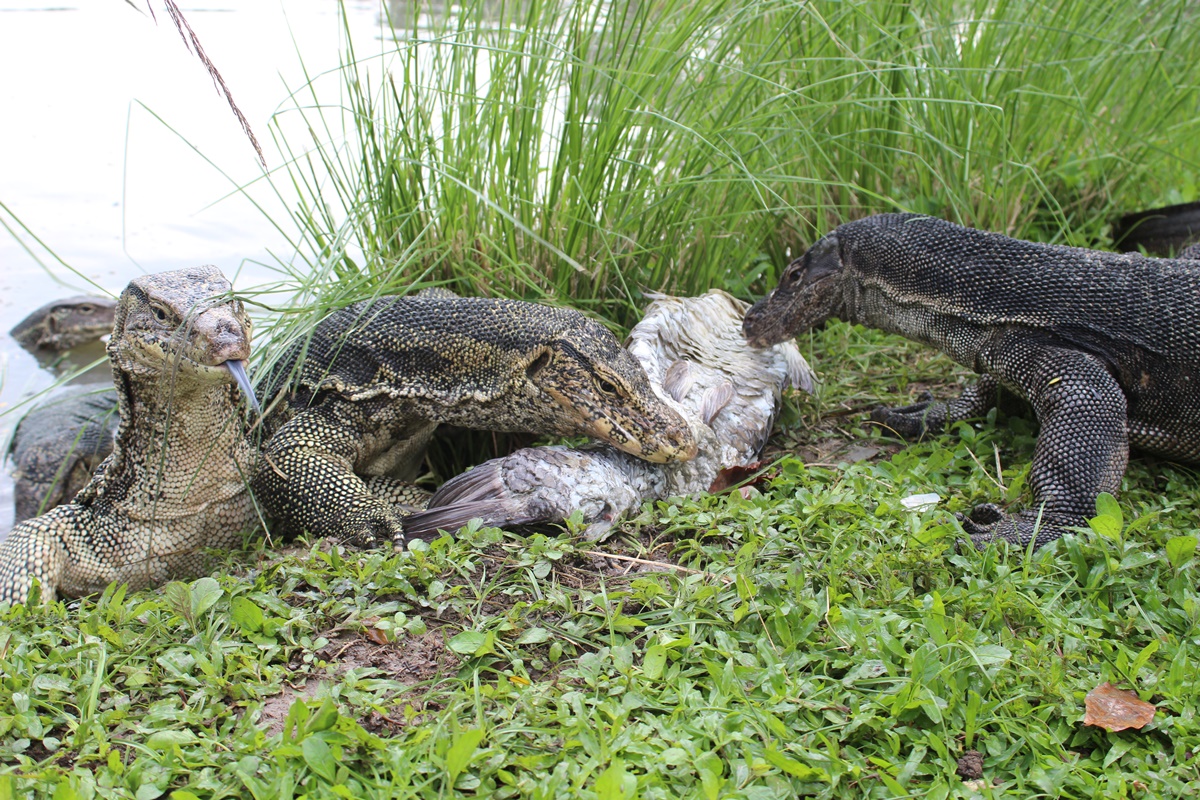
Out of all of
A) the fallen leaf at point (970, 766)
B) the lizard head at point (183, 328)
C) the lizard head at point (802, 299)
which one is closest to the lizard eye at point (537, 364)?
the lizard head at point (183, 328)

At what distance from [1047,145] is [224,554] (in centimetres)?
521

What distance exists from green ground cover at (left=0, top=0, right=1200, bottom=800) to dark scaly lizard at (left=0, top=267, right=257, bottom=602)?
25 centimetres

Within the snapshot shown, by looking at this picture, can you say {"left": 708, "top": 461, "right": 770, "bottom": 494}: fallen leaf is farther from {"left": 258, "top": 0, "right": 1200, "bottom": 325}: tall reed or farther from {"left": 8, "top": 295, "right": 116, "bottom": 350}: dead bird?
{"left": 8, "top": 295, "right": 116, "bottom": 350}: dead bird

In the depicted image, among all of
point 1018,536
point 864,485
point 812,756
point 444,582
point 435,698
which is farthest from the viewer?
point 864,485

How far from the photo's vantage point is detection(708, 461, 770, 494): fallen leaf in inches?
146

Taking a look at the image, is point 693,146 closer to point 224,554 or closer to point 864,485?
point 864,485

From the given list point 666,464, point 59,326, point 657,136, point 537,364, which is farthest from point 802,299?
point 59,326

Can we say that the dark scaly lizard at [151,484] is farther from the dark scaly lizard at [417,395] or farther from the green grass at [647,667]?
the green grass at [647,667]

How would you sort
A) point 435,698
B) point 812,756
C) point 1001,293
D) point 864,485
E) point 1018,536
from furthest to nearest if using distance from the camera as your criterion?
point 1001,293
point 864,485
point 1018,536
point 435,698
point 812,756

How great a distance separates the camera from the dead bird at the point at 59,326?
7.70 meters

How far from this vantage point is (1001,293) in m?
3.88

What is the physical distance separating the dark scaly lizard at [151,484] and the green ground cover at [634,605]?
248 mm

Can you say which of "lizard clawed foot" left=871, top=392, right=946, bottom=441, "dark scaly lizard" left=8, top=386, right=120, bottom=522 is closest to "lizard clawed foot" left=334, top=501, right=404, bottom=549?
"lizard clawed foot" left=871, top=392, right=946, bottom=441

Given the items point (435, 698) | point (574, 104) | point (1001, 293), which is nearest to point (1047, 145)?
point (1001, 293)
